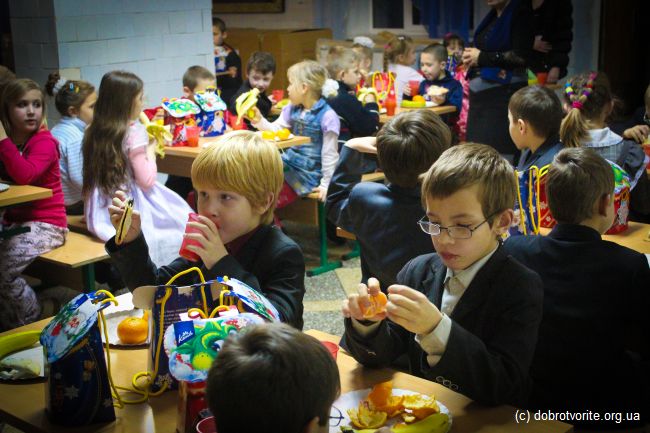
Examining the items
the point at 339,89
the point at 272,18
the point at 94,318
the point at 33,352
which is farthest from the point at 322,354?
the point at 272,18

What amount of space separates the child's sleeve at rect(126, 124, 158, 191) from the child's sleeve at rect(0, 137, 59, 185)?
1.30 feet

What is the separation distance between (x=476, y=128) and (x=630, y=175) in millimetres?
2071

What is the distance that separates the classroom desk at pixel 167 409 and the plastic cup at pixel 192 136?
328cm

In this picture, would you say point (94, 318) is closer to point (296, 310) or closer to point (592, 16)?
point (296, 310)

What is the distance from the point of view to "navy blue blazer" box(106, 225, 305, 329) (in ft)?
7.11

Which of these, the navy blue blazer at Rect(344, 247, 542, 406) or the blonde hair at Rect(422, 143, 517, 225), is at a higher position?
the blonde hair at Rect(422, 143, 517, 225)

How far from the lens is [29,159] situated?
4121 mm

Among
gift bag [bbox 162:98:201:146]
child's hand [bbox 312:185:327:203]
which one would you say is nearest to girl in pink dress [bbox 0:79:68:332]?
gift bag [bbox 162:98:201:146]

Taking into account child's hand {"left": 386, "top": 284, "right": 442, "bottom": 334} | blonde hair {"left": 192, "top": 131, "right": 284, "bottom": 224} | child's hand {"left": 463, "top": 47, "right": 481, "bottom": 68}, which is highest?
child's hand {"left": 463, "top": 47, "right": 481, "bottom": 68}

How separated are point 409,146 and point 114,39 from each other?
4.07 m

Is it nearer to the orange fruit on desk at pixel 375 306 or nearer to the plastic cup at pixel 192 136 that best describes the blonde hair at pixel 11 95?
the plastic cup at pixel 192 136

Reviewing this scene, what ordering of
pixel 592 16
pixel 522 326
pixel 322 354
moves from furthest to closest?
pixel 592 16
pixel 522 326
pixel 322 354

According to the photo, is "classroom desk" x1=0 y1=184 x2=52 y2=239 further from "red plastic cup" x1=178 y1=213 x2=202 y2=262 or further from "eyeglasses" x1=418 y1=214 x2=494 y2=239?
"eyeglasses" x1=418 y1=214 x2=494 y2=239

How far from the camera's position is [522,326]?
1.79 meters
